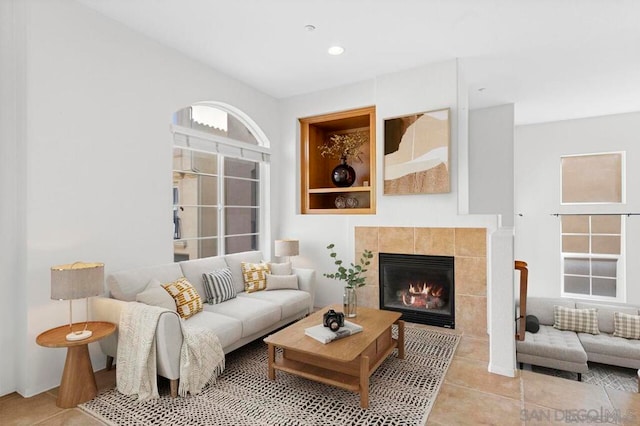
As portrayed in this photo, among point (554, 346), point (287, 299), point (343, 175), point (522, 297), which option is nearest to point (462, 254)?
point (522, 297)

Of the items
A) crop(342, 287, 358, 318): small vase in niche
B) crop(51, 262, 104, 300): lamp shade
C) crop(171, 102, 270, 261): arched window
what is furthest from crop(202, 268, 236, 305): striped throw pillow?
crop(342, 287, 358, 318): small vase in niche

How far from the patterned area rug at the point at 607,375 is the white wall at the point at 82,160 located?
14.9ft

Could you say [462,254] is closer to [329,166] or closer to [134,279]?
[329,166]

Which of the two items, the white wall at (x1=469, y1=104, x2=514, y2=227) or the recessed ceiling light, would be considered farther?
the white wall at (x1=469, y1=104, x2=514, y2=227)

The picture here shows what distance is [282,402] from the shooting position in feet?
7.67

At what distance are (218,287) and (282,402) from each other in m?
1.45

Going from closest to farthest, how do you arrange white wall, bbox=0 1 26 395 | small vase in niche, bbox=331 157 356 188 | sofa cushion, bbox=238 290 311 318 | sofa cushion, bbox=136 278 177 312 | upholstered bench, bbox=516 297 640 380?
white wall, bbox=0 1 26 395 → sofa cushion, bbox=136 278 177 312 → sofa cushion, bbox=238 290 311 318 → upholstered bench, bbox=516 297 640 380 → small vase in niche, bbox=331 157 356 188

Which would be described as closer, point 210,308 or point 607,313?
point 210,308

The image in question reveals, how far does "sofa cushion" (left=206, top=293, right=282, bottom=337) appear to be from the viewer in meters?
3.04

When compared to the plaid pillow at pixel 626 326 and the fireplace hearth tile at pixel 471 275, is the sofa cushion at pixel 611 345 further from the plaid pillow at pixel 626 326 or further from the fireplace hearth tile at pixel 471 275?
the fireplace hearth tile at pixel 471 275

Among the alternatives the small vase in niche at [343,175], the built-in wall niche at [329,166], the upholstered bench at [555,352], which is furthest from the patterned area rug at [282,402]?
the small vase in niche at [343,175]

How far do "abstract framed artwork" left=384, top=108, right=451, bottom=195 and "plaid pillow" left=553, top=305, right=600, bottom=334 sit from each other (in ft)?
8.18

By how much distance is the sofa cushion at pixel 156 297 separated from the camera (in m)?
2.68

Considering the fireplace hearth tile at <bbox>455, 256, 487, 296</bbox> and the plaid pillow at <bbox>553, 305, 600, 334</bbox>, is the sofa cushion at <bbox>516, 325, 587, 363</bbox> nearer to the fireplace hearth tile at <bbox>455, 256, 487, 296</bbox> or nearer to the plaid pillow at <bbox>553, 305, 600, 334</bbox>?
the plaid pillow at <bbox>553, 305, 600, 334</bbox>
